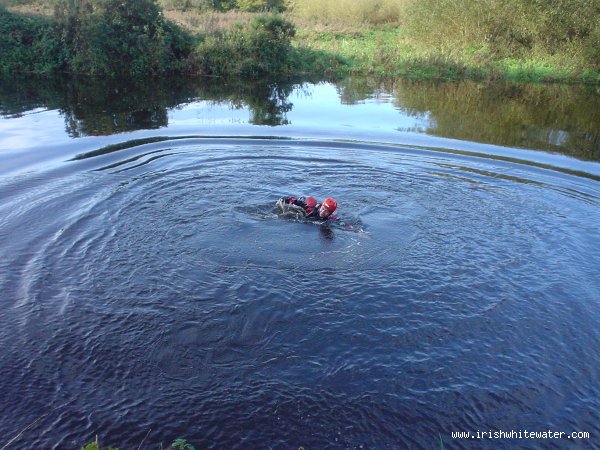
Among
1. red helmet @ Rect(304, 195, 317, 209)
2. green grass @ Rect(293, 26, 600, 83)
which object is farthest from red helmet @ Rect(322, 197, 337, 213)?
green grass @ Rect(293, 26, 600, 83)

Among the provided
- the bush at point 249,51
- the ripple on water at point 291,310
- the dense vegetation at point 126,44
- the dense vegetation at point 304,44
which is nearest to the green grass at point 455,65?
the dense vegetation at point 304,44

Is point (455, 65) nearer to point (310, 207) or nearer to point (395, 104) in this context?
point (395, 104)

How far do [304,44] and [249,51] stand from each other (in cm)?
730

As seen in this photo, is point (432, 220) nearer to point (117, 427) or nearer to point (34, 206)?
point (117, 427)

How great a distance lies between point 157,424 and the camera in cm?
681

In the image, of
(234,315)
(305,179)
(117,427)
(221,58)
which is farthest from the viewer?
(221,58)

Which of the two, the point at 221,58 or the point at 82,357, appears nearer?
the point at 82,357

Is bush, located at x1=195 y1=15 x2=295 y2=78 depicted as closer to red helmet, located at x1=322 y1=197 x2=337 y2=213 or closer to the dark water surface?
the dark water surface

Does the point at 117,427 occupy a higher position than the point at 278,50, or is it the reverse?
the point at 278,50

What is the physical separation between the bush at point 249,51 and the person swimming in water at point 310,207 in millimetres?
23824

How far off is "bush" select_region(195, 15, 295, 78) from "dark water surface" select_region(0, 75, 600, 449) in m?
16.7

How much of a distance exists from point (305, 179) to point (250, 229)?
3736mm

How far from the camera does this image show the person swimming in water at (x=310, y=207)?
11.9 metres

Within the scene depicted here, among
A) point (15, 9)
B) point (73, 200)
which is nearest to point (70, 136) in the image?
point (73, 200)
